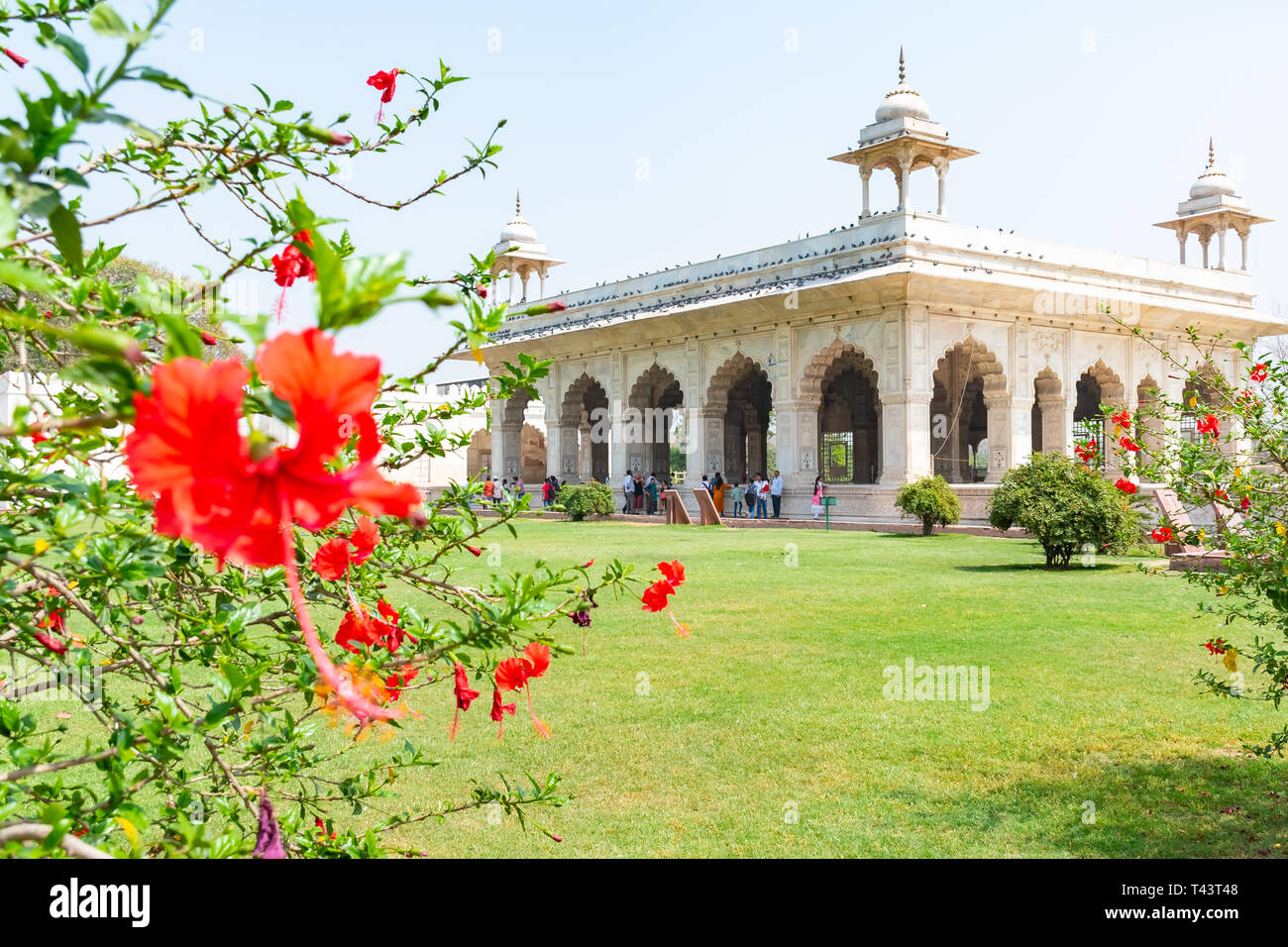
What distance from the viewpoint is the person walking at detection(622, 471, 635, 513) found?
23.1 metres

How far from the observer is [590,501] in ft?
68.4

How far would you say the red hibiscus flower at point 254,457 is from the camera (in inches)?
20.8

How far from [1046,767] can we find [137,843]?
3643 mm

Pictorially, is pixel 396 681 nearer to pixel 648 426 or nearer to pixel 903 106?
pixel 903 106

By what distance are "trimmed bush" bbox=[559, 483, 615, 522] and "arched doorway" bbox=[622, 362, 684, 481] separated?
9.66 ft

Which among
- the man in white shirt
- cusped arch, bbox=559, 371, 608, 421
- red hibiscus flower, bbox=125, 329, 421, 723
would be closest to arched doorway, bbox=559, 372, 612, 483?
cusped arch, bbox=559, 371, 608, 421

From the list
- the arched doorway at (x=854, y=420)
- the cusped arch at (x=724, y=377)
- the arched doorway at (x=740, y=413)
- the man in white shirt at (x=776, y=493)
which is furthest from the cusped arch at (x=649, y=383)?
the man in white shirt at (x=776, y=493)

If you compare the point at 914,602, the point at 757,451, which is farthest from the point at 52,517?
the point at 757,451

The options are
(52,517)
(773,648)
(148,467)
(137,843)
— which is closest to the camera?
(148,467)

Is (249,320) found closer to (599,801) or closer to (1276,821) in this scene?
Answer: (599,801)

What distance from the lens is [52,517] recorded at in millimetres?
1035

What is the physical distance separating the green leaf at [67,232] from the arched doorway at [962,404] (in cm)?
1960

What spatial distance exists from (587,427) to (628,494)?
23.3ft
